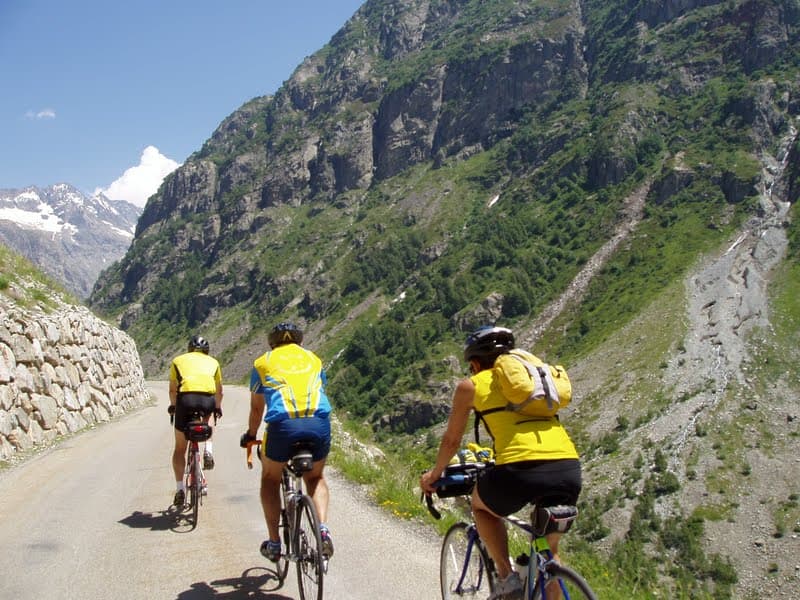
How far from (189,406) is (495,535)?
16.9 feet

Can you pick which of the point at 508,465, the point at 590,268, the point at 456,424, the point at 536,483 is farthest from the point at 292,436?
the point at 590,268

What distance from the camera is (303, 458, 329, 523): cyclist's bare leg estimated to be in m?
5.83

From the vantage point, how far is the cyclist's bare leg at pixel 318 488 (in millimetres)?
5832

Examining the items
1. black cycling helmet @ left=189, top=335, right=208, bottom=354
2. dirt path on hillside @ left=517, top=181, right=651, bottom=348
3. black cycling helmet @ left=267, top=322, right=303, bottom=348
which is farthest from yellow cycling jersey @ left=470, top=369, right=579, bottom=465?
dirt path on hillside @ left=517, top=181, right=651, bottom=348

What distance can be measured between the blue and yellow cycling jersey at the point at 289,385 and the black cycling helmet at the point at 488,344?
160cm

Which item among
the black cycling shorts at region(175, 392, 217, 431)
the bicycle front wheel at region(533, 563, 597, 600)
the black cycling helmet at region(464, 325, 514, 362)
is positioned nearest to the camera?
the bicycle front wheel at region(533, 563, 597, 600)

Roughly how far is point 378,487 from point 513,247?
141 m

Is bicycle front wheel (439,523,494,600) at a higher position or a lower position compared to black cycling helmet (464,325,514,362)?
lower

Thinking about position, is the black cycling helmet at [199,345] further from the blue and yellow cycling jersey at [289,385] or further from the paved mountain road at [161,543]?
the blue and yellow cycling jersey at [289,385]

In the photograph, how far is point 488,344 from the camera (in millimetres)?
4824

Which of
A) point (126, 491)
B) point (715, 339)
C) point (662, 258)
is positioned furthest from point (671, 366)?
point (126, 491)

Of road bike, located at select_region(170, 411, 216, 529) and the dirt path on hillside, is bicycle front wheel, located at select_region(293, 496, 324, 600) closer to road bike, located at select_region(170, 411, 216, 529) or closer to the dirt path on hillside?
road bike, located at select_region(170, 411, 216, 529)

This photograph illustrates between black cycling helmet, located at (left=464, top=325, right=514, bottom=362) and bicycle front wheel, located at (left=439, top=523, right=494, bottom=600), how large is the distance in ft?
4.65

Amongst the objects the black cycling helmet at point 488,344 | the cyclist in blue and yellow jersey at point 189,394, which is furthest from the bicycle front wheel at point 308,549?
the cyclist in blue and yellow jersey at point 189,394
